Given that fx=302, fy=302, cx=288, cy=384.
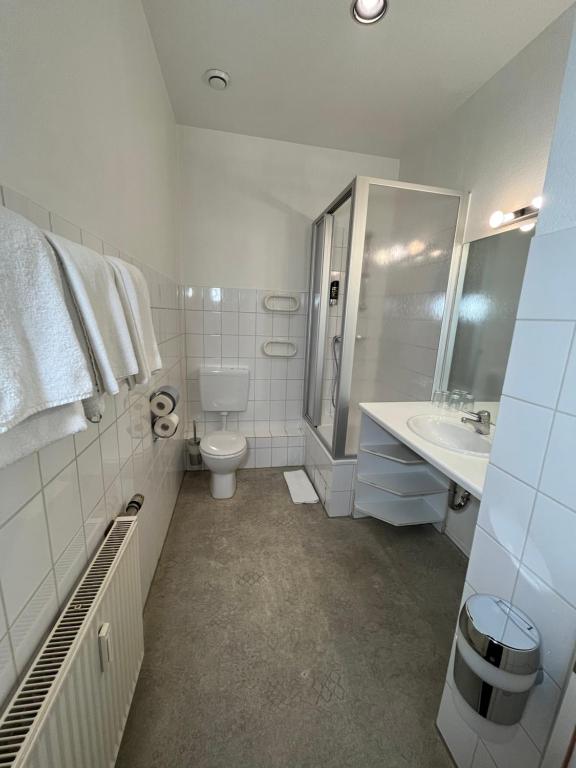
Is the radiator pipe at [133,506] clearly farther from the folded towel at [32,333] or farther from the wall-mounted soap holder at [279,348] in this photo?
the wall-mounted soap holder at [279,348]

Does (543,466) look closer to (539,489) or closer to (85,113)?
(539,489)

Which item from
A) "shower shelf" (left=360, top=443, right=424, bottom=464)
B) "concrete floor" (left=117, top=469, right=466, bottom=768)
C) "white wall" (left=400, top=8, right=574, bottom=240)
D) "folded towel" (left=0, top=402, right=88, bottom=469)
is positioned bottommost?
"concrete floor" (left=117, top=469, right=466, bottom=768)

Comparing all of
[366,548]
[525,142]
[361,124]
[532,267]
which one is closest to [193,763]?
[366,548]

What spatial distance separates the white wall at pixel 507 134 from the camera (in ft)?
4.34

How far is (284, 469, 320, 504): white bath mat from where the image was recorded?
225 centimetres

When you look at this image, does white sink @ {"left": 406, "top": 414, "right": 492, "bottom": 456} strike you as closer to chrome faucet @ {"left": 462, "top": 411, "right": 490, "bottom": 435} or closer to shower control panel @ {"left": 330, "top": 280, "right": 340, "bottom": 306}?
chrome faucet @ {"left": 462, "top": 411, "right": 490, "bottom": 435}

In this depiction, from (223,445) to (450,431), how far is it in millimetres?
1451

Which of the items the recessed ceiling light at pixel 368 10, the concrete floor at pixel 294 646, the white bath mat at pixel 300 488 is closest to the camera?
the concrete floor at pixel 294 646

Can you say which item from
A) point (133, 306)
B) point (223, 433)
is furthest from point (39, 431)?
point (223, 433)

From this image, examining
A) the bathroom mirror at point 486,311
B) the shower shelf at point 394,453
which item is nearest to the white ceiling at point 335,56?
the bathroom mirror at point 486,311

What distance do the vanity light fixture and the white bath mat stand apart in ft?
6.63

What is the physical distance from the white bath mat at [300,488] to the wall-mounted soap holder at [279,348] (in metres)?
1.03

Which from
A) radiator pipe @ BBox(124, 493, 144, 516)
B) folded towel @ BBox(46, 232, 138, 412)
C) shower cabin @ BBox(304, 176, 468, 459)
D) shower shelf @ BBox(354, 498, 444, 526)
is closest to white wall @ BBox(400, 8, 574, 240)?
shower cabin @ BBox(304, 176, 468, 459)

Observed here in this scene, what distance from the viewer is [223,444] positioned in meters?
2.18
